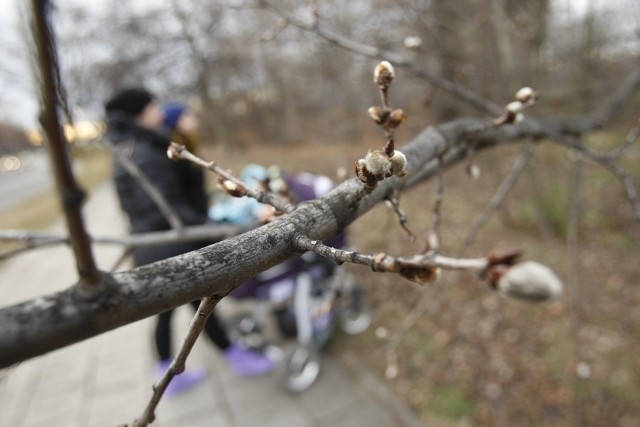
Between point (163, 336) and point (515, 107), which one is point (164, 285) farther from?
point (163, 336)

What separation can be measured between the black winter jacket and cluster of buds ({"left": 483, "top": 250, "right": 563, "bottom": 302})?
273 centimetres

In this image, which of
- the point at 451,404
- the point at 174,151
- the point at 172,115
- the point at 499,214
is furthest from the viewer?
the point at 499,214

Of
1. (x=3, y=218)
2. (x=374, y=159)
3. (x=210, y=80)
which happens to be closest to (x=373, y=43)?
(x=374, y=159)

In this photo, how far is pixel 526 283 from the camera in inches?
24.2

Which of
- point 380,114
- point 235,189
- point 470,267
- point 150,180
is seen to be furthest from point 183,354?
point 150,180

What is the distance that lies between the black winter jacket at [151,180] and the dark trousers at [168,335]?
58 centimetres

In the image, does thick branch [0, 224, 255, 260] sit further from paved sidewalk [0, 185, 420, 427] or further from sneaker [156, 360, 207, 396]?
sneaker [156, 360, 207, 396]

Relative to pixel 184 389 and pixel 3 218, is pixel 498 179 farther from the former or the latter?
pixel 3 218

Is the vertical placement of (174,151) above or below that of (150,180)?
above

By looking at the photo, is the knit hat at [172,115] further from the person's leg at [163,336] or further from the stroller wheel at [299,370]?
the stroller wheel at [299,370]

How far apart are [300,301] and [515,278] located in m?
3.25

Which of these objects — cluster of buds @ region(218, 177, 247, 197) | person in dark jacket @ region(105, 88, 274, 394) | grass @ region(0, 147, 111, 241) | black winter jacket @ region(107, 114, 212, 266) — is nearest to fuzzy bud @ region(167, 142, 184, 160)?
cluster of buds @ region(218, 177, 247, 197)

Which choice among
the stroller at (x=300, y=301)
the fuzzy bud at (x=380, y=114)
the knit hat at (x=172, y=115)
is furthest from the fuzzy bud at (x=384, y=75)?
the knit hat at (x=172, y=115)

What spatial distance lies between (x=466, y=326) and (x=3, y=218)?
14515mm
